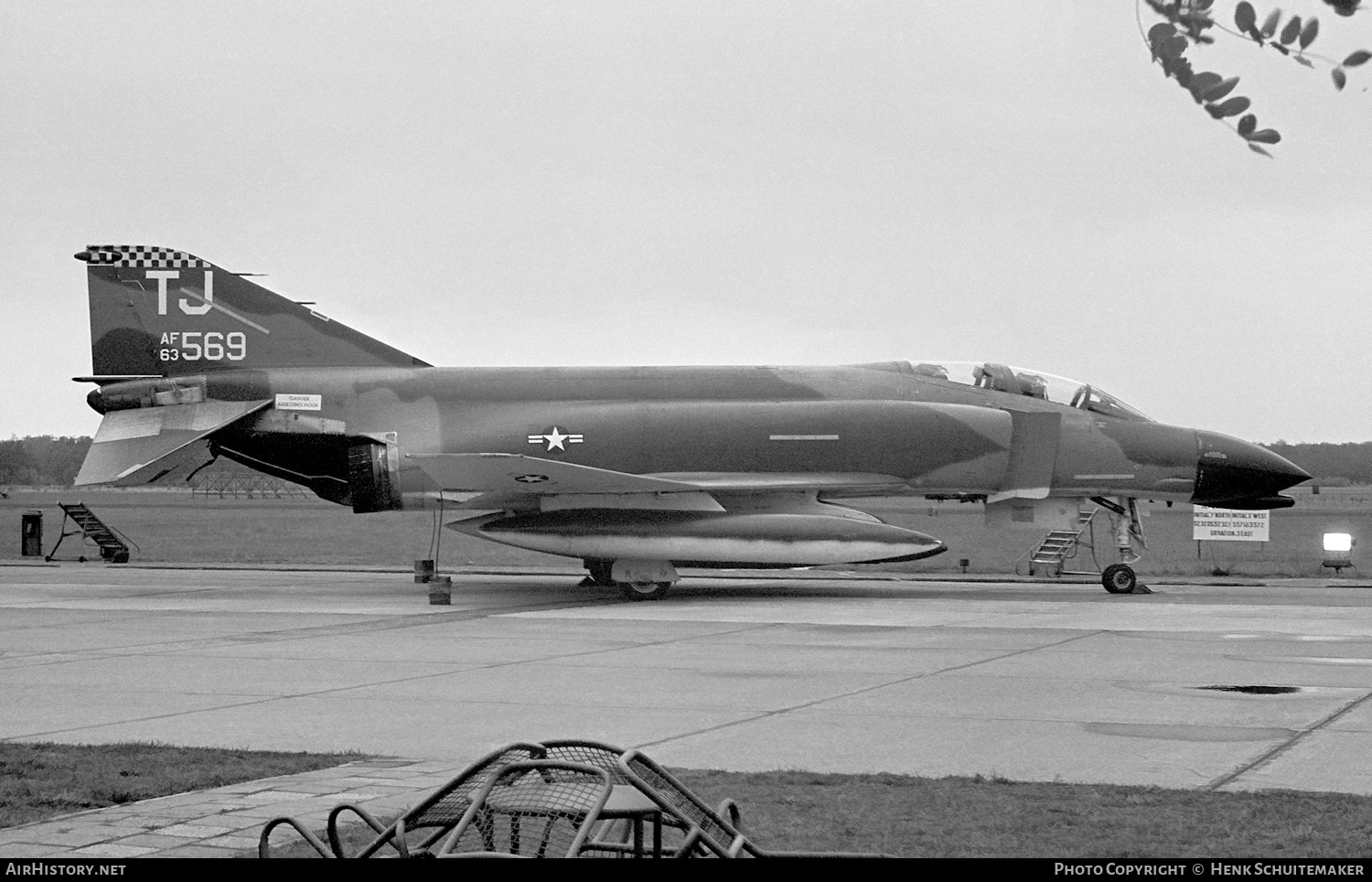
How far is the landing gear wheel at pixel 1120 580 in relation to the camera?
22.1 m

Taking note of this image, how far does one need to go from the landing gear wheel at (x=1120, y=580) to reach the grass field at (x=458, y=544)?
592 cm

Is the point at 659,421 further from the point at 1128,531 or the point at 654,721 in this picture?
the point at 654,721

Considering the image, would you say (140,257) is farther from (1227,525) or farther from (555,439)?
(1227,525)

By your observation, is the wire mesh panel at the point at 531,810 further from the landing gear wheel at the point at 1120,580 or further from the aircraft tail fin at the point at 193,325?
the aircraft tail fin at the point at 193,325

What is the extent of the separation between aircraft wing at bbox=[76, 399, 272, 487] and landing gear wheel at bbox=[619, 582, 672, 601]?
6281 mm

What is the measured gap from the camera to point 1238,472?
73.0 feet

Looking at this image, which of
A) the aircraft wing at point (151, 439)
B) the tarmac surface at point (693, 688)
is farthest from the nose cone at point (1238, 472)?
the aircraft wing at point (151, 439)

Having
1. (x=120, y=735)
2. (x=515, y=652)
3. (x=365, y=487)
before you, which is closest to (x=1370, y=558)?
(x=365, y=487)

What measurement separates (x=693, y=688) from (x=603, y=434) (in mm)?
10933

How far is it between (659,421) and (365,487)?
14.3ft

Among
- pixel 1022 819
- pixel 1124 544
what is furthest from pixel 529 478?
pixel 1022 819

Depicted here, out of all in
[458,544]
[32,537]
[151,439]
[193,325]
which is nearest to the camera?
[151,439]

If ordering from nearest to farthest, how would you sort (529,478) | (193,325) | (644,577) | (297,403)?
(529,478), (644,577), (297,403), (193,325)

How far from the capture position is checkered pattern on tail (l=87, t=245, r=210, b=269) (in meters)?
23.4
